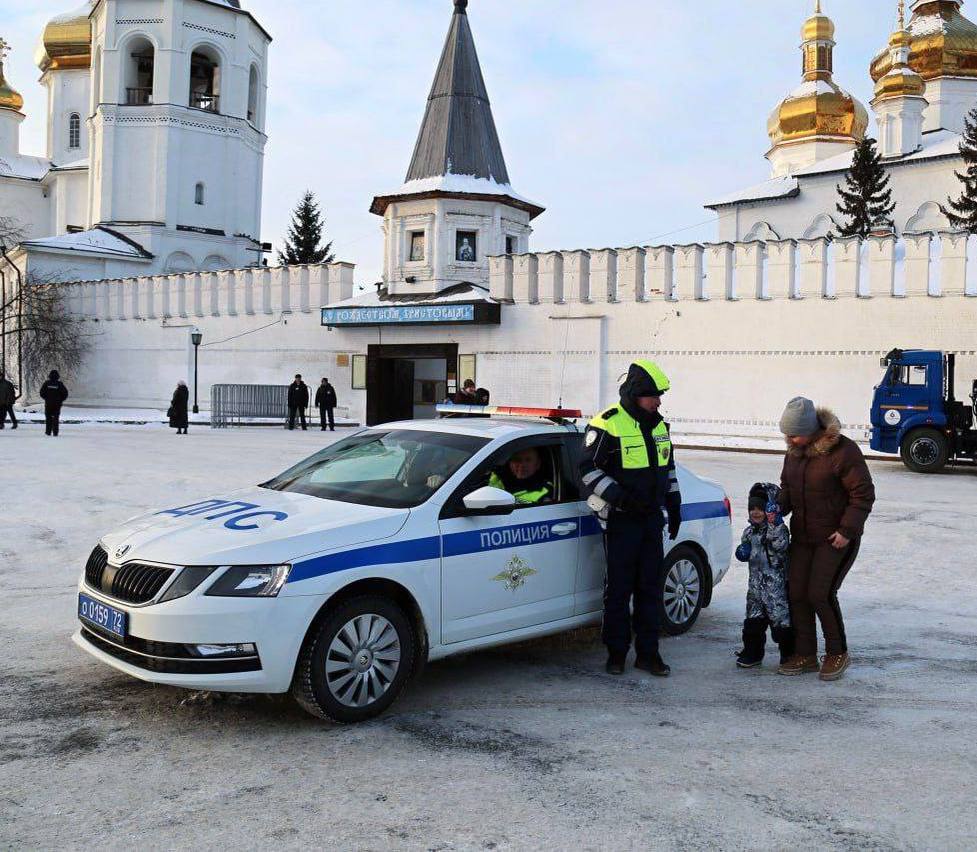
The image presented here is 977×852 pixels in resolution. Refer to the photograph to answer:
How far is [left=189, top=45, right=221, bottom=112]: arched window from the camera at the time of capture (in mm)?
47719

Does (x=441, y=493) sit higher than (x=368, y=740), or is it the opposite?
(x=441, y=493)

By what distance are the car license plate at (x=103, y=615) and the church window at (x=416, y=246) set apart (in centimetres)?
3154

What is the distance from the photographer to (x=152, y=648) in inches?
178

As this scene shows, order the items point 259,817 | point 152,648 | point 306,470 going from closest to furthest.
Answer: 1. point 259,817
2. point 152,648
3. point 306,470

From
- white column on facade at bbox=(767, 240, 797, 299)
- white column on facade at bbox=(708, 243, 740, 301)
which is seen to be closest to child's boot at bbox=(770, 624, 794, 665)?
white column on facade at bbox=(767, 240, 797, 299)

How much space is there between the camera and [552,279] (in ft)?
105

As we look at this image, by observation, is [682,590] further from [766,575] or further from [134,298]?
[134,298]

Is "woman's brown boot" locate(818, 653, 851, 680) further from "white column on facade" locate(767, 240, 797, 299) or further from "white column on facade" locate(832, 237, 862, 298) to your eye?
"white column on facade" locate(767, 240, 797, 299)

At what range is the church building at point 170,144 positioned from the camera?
46031 mm

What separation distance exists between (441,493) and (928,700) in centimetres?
295

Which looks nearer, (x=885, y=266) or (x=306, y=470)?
(x=306, y=470)

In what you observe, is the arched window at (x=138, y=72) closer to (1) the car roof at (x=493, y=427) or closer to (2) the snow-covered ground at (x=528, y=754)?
(2) the snow-covered ground at (x=528, y=754)

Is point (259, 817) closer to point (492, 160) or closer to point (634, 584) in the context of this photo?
point (634, 584)

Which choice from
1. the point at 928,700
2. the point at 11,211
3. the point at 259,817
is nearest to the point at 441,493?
the point at 259,817
